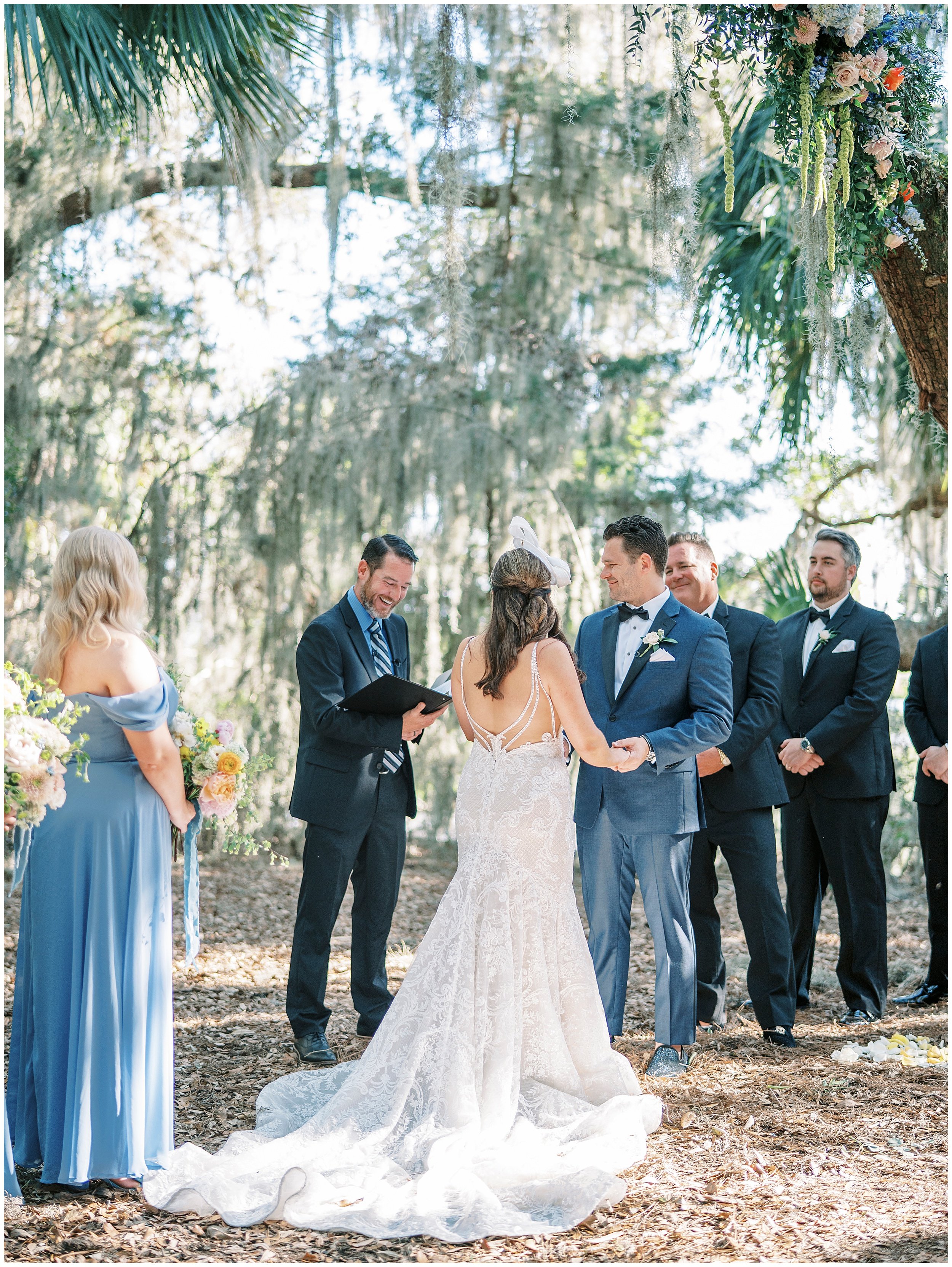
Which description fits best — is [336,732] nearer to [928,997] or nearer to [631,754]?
[631,754]

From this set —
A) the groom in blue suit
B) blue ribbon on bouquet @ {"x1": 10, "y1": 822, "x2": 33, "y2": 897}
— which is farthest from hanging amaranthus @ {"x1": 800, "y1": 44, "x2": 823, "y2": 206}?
blue ribbon on bouquet @ {"x1": 10, "y1": 822, "x2": 33, "y2": 897}

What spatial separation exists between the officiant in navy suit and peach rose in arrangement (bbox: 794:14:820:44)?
2.18m

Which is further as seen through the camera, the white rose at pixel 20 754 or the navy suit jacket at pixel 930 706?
the navy suit jacket at pixel 930 706

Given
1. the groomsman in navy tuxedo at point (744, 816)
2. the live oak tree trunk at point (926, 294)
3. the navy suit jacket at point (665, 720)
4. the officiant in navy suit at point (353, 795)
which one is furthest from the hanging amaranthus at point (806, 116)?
the officiant in navy suit at point (353, 795)

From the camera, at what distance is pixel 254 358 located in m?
8.91

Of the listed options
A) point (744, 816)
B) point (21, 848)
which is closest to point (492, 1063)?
point (21, 848)

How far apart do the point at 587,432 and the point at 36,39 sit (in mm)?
4682

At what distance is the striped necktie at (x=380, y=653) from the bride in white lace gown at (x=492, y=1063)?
79 centimetres

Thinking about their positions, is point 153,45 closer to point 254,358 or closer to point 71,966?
point 254,358

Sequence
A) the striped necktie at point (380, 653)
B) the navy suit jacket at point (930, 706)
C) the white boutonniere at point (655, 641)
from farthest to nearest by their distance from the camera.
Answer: the navy suit jacket at point (930, 706) < the striped necktie at point (380, 653) < the white boutonniere at point (655, 641)

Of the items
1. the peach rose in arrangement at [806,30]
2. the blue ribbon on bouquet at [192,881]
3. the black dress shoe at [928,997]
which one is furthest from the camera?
the black dress shoe at [928,997]

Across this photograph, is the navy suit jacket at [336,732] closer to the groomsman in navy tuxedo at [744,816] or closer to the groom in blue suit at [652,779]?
the groom in blue suit at [652,779]

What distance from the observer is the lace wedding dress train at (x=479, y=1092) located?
2701 mm

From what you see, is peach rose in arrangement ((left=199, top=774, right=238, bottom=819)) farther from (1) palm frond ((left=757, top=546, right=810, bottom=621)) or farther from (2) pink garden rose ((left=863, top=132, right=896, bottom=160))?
(1) palm frond ((left=757, top=546, right=810, bottom=621))
